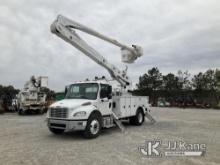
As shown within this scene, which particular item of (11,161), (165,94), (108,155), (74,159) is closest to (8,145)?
(11,161)

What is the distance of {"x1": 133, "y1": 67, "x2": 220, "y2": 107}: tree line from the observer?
41.9m

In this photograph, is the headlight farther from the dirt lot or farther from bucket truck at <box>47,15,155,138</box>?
the dirt lot

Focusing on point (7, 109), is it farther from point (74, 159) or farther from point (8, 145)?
point (74, 159)

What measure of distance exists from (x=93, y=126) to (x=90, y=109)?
676 millimetres

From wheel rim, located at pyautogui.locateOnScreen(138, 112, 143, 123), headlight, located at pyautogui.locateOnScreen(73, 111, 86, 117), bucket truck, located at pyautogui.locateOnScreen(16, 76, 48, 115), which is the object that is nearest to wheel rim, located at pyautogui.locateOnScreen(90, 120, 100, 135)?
headlight, located at pyautogui.locateOnScreen(73, 111, 86, 117)

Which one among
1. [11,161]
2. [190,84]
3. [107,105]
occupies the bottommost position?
[11,161]

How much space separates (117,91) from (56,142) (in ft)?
17.0

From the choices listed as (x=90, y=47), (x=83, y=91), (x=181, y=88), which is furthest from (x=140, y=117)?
(x=181, y=88)

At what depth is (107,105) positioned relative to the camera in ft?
39.2

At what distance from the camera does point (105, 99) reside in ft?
38.8

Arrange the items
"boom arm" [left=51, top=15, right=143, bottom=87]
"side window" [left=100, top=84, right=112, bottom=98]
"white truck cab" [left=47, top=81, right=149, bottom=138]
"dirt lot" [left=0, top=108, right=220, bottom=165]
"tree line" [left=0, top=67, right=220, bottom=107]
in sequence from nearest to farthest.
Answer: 1. "dirt lot" [left=0, top=108, right=220, bottom=165]
2. "white truck cab" [left=47, top=81, right=149, bottom=138]
3. "side window" [left=100, top=84, right=112, bottom=98]
4. "boom arm" [left=51, top=15, right=143, bottom=87]
5. "tree line" [left=0, top=67, right=220, bottom=107]

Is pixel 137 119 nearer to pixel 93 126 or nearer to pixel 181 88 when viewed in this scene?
pixel 93 126

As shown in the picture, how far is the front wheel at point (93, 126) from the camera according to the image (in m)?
10.1

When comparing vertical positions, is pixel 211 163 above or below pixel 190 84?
below
